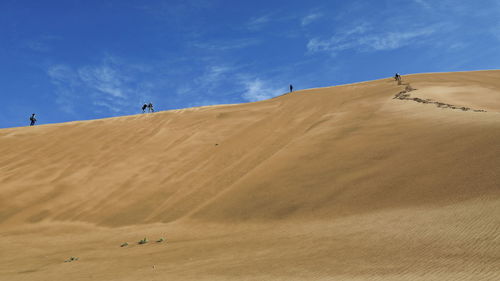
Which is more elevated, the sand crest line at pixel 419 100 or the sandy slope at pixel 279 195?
the sand crest line at pixel 419 100

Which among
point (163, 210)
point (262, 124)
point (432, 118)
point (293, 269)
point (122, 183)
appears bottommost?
point (293, 269)

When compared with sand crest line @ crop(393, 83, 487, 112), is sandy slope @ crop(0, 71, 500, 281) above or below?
below

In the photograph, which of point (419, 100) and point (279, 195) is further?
point (419, 100)

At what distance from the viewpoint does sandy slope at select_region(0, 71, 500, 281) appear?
6.40m

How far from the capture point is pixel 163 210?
12453 mm

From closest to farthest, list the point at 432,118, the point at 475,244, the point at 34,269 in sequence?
the point at 475,244 → the point at 34,269 → the point at 432,118

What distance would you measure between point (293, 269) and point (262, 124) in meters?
14.5

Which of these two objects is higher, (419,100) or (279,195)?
(419,100)

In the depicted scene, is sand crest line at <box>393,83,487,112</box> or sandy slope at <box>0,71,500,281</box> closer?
sandy slope at <box>0,71,500,281</box>

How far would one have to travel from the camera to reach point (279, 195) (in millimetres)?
10945

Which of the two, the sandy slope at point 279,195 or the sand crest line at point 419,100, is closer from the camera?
the sandy slope at point 279,195

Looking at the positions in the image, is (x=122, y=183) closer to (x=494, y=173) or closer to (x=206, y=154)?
(x=206, y=154)

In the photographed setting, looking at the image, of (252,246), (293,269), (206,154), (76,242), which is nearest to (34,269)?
(76,242)

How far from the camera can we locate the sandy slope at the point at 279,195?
6402 mm
